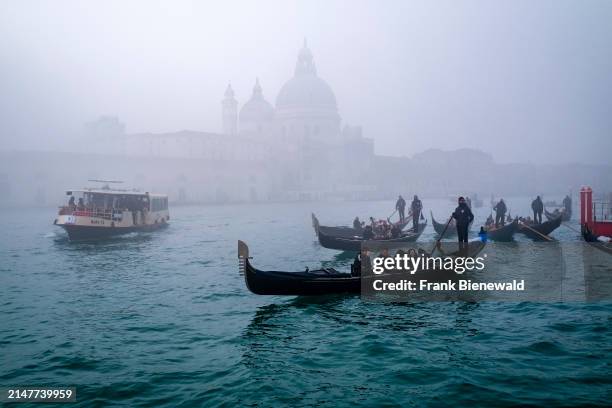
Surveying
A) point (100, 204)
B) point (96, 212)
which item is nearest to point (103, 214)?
point (96, 212)

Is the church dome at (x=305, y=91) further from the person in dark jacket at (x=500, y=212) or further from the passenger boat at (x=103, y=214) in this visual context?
the person in dark jacket at (x=500, y=212)

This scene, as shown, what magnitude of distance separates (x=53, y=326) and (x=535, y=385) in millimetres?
7872

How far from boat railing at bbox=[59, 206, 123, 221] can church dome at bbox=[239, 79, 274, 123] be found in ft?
275

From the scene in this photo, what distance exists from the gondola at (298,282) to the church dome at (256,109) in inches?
3875

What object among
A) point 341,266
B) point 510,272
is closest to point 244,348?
point 341,266

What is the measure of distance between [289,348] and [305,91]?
9870 centimetres

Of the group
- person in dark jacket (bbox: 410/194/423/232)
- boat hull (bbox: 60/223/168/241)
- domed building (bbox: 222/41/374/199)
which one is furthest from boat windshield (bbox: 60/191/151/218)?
domed building (bbox: 222/41/374/199)

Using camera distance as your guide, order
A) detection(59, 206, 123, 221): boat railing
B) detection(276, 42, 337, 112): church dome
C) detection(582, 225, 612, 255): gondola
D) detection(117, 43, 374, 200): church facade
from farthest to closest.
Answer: detection(276, 42, 337, 112): church dome, detection(117, 43, 374, 200): church facade, detection(59, 206, 123, 221): boat railing, detection(582, 225, 612, 255): gondola

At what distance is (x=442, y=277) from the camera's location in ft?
35.5

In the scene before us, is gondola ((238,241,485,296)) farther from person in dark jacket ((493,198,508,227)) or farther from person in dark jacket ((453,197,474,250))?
person in dark jacket ((493,198,508,227))

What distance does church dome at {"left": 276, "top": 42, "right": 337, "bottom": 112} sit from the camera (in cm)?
10231

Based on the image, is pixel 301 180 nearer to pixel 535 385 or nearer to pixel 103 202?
pixel 103 202

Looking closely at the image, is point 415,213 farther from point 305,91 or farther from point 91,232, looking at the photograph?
point 305,91

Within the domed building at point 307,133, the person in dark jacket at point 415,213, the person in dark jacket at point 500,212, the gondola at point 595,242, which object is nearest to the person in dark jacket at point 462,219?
the gondola at point 595,242
